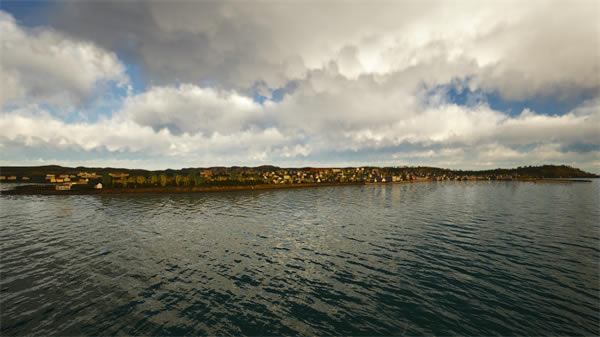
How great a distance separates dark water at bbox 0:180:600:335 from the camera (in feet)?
57.3

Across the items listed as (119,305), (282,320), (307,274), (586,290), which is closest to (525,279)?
(586,290)

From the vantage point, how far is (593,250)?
34406mm

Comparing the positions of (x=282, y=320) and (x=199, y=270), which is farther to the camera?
(x=199, y=270)

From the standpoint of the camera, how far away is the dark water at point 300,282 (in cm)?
1747

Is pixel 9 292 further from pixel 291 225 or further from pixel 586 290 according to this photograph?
pixel 586 290

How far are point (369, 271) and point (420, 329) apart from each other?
10311mm

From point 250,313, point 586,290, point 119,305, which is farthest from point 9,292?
point 586,290

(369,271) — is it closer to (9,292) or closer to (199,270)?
(199,270)

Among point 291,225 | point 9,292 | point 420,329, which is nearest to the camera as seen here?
point 420,329

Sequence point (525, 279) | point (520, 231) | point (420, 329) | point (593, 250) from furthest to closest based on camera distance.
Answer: point (520, 231) < point (593, 250) < point (525, 279) < point (420, 329)

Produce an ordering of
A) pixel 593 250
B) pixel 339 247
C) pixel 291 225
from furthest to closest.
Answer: pixel 291 225 → pixel 339 247 → pixel 593 250

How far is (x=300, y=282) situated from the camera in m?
24.7

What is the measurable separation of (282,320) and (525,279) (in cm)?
2840

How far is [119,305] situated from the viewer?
64.7 ft
